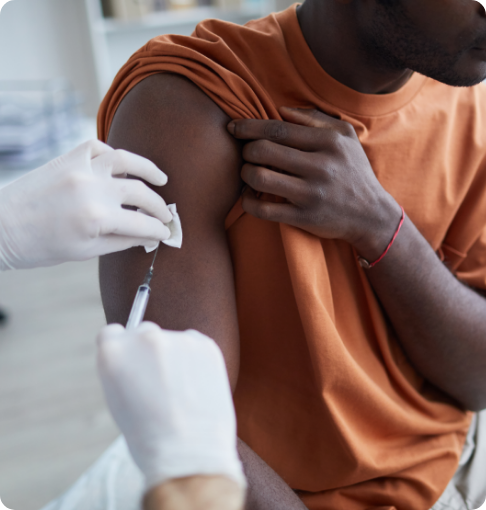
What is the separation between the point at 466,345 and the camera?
979mm

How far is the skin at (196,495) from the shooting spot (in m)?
0.45

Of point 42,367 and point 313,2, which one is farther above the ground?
point 313,2

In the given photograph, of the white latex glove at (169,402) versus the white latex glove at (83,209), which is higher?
the white latex glove at (83,209)

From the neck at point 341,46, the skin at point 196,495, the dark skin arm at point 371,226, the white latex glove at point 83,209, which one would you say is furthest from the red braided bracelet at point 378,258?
the skin at point 196,495

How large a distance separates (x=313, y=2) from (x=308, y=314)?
615 millimetres

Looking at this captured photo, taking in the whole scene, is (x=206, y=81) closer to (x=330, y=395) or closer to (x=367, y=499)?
(x=330, y=395)

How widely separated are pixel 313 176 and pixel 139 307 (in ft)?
1.20

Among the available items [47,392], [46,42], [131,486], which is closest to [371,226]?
[131,486]

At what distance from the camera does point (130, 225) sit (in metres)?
0.72

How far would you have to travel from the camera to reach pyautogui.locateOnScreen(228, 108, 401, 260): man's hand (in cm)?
76

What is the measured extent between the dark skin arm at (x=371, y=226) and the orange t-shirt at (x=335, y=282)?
0.14 feet

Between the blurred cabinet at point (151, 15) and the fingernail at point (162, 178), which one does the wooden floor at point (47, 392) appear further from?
the blurred cabinet at point (151, 15)

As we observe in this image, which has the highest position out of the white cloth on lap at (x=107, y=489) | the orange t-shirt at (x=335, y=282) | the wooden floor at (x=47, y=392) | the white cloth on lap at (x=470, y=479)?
the orange t-shirt at (x=335, y=282)

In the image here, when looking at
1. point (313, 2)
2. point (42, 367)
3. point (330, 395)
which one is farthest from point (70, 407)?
point (313, 2)
